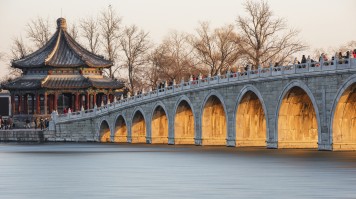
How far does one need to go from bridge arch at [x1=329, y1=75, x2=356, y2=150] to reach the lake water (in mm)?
1650

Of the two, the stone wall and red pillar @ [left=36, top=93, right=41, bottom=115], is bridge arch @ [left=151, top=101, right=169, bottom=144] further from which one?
red pillar @ [left=36, top=93, right=41, bottom=115]

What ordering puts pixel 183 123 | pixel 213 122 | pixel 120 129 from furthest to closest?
1. pixel 120 129
2. pixel 183 123
3. pixel 213 122

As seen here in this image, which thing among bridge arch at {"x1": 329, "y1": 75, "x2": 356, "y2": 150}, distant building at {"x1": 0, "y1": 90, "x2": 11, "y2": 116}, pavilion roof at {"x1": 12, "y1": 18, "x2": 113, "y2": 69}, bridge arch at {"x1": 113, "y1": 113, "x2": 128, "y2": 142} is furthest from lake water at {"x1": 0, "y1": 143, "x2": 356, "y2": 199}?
Answer: distant building at {"x1": 0, "y1": 90, "x2": 11, "y2": 116}

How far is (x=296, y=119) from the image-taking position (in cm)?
5572

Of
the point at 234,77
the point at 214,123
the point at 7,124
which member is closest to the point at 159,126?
the point at 214,123

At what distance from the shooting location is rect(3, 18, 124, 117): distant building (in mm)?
90125

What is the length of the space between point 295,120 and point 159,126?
17.1m

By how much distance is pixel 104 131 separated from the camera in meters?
78.1

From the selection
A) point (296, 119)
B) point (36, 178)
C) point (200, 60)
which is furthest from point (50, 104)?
point (36, 178)

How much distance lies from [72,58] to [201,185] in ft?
203

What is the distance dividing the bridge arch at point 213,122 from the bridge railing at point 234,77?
4.54 ft

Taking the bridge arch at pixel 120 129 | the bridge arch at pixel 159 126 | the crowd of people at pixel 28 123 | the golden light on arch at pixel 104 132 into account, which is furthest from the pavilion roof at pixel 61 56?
the bridge arch at pixel 159 126

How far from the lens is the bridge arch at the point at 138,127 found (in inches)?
2884

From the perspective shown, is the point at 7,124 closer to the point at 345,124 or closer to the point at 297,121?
the point at 297,121
